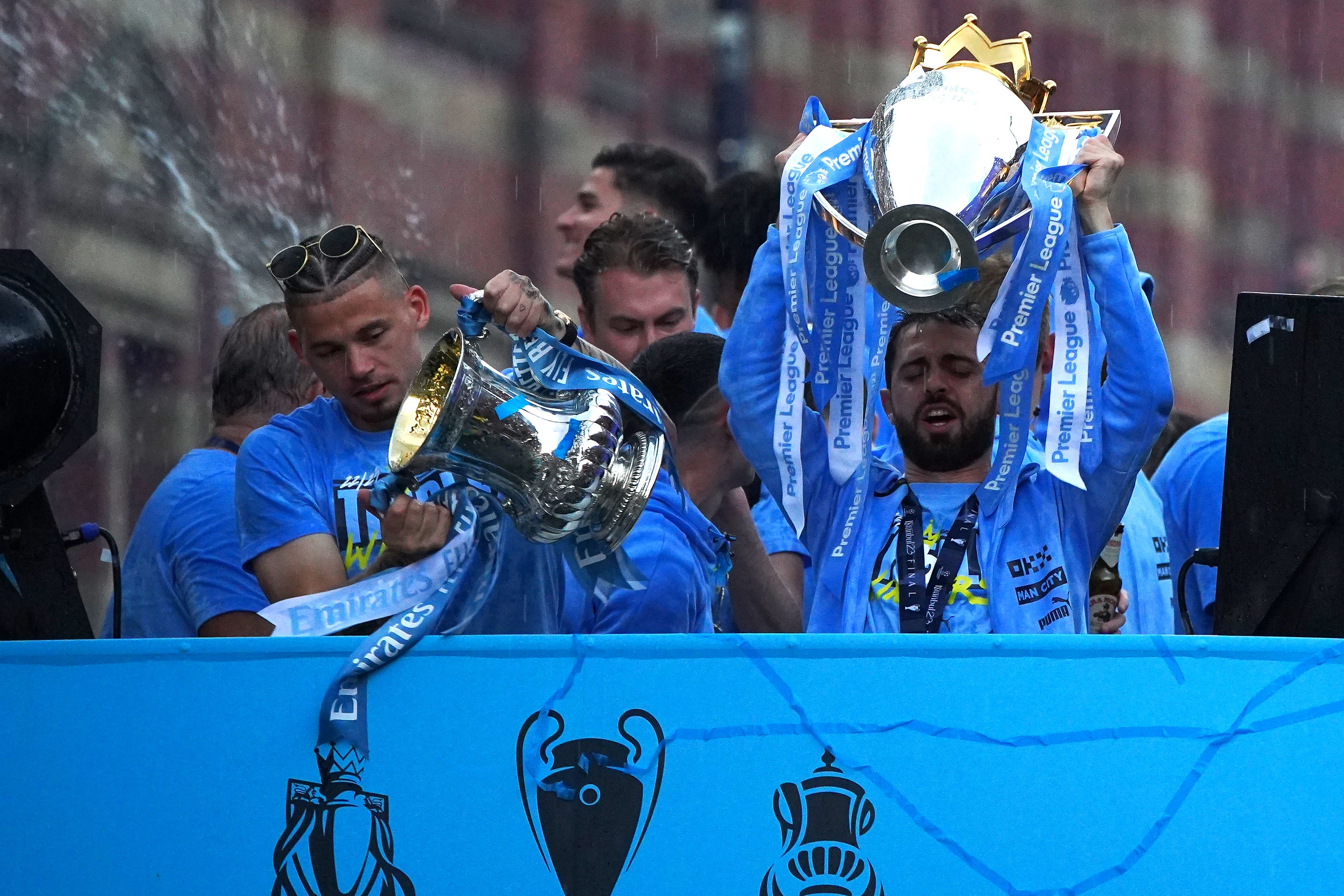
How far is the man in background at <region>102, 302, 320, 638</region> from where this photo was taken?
3.02 m

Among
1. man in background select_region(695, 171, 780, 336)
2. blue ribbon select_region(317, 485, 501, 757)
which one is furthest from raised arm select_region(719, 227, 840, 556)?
man in background select_region(695, 171, 780, 336)

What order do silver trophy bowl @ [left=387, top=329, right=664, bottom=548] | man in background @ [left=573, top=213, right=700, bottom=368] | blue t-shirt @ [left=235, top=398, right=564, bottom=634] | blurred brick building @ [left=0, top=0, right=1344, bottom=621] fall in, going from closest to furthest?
silver trophy bowl @ [left=387, top=329, right=664, bottom=548] < blue t-shirt @ [left=235, top=398, right=564, bottom=634] < man in background @ [left=573, top=213, right=700, bottom=368] < blurred brick building @ [left=0, top=0, right=1344, bottom=621]

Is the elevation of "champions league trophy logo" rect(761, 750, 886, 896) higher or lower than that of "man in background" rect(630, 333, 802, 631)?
lower

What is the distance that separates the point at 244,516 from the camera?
2.76 m

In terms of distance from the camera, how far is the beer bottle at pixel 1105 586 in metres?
2.92

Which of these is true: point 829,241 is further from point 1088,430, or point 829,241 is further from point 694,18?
point 694,18

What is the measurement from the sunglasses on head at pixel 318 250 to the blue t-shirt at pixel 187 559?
1.38 feet

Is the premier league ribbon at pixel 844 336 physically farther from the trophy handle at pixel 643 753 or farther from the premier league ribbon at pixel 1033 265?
the trophy handle at pixel 643 753

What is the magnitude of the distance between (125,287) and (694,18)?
2143 mm

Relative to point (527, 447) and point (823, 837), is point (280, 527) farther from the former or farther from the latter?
point (823, 837)

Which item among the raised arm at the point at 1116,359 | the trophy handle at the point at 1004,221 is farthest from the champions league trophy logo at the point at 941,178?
the raised arm at the point at 1116,359

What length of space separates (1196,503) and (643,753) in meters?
1.91

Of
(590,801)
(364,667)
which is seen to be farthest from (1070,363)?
(364,667)

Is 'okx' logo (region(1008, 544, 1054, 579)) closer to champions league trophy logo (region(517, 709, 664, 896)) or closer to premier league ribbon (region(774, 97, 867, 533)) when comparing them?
premier league ribbon (region(774, 97, 867, 533))
